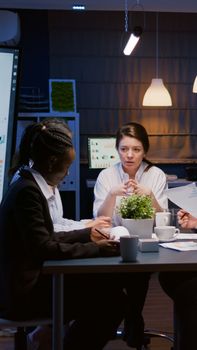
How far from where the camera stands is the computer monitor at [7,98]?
3.63m

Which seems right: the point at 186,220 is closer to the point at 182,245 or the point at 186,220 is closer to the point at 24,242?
the point at 182,245

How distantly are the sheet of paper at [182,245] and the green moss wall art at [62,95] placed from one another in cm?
418

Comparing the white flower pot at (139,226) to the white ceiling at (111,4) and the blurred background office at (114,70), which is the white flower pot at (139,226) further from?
the blurred background office at (114,70)

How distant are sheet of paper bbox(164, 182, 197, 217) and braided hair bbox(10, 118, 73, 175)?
55 cm

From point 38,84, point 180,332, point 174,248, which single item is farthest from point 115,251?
point 38,84

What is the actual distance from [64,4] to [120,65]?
1369 mm

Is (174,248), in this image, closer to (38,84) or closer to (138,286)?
(138,286)

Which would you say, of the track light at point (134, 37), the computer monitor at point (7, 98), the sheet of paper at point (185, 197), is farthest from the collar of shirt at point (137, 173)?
the track light at point (134, 37)

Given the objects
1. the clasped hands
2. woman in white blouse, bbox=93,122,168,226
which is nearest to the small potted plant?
the clasped hands

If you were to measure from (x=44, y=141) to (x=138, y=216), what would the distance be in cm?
48

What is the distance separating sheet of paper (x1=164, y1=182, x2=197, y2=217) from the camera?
7.95 ft

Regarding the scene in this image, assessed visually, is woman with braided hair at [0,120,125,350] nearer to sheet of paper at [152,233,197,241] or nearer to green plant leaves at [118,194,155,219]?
green plant leaves at [118,194,155,219]

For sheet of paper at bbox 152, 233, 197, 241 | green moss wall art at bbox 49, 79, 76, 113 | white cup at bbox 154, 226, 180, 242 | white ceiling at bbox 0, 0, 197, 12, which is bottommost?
sheet of paper at bbox 152, 233, 197, 241

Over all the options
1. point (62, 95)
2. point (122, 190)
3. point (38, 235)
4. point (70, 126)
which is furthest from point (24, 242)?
point (62, 95)
